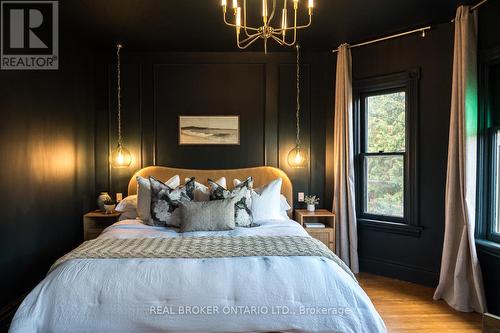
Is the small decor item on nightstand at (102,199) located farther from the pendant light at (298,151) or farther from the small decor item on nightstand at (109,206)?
the pendant light at (298,151)

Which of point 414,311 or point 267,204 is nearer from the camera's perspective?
point 414,311

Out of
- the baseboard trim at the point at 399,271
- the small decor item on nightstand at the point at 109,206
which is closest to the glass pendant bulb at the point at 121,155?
the small decor item on nightstand at the point at 109,206

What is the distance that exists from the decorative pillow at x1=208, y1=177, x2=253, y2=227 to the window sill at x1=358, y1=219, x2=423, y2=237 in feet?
5.35

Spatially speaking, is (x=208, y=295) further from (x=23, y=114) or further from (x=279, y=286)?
(x=23, y=114)

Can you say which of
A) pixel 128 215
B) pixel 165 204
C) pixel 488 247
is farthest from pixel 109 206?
pixel 488 247

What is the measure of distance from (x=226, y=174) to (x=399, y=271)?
237 centimetres

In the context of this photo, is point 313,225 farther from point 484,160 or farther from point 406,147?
point 484,160

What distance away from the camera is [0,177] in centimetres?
275

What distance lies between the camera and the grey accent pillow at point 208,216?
315 centimetres

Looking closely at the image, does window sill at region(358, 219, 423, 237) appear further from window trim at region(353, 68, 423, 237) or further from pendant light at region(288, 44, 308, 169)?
pendant light at region(288, 44, 308, 169)

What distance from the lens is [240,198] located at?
345 cm

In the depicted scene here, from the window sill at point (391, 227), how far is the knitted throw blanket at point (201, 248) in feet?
5.71

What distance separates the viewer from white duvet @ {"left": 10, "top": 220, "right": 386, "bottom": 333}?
1.90 meters

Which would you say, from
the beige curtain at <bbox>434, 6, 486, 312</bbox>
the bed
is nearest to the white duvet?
the bed
